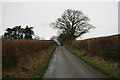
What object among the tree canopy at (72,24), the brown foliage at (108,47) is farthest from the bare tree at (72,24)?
the brown foliage at (108,47)

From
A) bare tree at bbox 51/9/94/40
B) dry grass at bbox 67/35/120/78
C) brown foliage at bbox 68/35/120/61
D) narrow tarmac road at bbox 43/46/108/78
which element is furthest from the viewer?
bare tree at bbox 51/9/94/40

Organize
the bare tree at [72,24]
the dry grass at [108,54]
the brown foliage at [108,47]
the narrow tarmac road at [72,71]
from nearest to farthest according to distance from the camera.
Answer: the narrow tarmac road at [72,71] → the dry grass at [108,54] → the brown foliage at [108,47] → the bare tree at [72,24]

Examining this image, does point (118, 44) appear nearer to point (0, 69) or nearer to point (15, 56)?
Answer: point (15, 56)

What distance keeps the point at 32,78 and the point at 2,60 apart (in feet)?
8.35

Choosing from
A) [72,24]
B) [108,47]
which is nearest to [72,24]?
[72,24]

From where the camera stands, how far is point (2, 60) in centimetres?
902

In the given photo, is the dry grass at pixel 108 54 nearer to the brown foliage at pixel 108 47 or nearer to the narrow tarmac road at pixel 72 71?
Result: the brown foliage at pixel 108 47

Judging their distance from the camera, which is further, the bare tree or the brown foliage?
the bare tree

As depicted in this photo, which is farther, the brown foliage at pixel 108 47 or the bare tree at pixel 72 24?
the bare tree at pixel 72 24

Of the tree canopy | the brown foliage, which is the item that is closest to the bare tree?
the tree canopy

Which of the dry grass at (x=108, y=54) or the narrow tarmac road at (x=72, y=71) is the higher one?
the dry grass at (x=108, y=54)

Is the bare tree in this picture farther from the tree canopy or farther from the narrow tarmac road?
the narrow tarmac road

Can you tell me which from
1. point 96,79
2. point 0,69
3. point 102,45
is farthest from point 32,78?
point 102,45

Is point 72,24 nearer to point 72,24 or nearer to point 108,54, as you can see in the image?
point 72,24
